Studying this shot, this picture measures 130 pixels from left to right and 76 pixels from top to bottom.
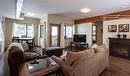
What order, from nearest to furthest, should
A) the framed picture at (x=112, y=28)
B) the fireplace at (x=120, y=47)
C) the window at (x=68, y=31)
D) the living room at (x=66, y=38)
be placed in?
1. the living room at (x=66, y=38)
2. the fireplace at (x=120, y=47)
3. the framed picture at (x=112, y=28)
4. the window at (x=68, y=31)

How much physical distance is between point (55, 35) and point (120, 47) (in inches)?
174

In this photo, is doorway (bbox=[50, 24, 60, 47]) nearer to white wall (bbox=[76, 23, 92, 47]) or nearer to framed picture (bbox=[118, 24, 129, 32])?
white wall (bbox=[76, 23, 92, 47])

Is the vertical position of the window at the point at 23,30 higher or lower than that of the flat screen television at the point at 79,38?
higher

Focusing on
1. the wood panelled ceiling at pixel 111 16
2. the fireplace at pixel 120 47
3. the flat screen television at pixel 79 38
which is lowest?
the fireplace at pixel 120 47

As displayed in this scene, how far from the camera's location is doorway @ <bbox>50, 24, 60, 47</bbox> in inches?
302

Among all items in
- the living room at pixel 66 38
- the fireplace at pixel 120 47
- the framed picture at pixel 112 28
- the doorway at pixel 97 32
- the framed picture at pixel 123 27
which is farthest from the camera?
the doorway at pixel 97 32

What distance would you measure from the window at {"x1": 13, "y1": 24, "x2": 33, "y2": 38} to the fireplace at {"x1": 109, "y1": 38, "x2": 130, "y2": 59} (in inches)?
270

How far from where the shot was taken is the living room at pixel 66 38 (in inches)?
90.0

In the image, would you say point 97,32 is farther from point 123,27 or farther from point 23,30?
point 23,30

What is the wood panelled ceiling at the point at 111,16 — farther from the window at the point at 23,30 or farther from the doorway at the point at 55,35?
the window at the point at 23,30

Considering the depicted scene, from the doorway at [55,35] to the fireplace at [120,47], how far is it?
3782mm

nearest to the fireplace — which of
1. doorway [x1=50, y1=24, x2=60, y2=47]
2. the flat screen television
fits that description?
the flat screen television

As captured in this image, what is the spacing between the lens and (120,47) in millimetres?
5703

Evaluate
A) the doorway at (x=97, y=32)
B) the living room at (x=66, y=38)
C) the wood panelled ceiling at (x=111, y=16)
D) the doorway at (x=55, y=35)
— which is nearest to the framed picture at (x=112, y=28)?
the living room at (x=66, y=38)
